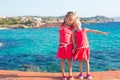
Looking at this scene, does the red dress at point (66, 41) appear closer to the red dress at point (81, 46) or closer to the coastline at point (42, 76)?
the red dress at point (81, 46)

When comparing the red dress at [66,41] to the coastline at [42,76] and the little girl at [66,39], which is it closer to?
the little girl at [66,39]

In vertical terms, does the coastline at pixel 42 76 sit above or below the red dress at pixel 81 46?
below

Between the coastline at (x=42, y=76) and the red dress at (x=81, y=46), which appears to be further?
the coastline at (x=42, y=76)

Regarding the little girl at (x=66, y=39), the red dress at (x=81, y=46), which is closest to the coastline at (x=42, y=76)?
the red dress at (x=81, y=46)

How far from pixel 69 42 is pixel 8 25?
104m

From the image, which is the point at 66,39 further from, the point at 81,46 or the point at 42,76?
the point at 42,76

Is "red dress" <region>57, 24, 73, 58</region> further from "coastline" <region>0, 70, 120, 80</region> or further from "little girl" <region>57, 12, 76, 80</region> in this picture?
"coastline" <region>0, 70, 120, 80</region>

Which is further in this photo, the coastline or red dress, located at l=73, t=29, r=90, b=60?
the coastline

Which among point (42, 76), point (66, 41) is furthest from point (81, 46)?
point (42, 76)

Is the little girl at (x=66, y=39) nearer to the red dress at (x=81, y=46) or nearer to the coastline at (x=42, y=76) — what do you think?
the red dress at (x=81, y=46)

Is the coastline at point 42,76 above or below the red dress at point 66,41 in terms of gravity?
below

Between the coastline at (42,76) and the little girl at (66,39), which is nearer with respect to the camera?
the little girl at (66,39)

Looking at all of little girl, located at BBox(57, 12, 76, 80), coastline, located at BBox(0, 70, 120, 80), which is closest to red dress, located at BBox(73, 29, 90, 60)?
little girl, located at BBox(57, 12, 76, 80)

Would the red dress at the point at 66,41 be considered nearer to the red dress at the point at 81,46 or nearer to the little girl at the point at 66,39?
the little girl at the point at 66,39
